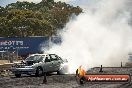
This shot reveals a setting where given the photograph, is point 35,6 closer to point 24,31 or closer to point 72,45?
point 24,31

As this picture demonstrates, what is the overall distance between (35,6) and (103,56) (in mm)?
96965

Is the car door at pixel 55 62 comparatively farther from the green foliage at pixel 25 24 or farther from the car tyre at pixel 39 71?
the green foliage at pixel 25 24

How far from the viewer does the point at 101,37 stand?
3866 centimetres

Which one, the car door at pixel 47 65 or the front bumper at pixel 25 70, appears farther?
the car door at pixel 47 65

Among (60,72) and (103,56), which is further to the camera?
(103,56)

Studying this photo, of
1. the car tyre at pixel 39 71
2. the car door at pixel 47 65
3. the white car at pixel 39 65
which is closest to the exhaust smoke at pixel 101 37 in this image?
the white car at pixel 39 65

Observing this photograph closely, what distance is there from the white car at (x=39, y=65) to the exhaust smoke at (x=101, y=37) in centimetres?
614

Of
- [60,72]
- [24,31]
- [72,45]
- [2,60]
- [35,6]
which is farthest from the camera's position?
[35,6]

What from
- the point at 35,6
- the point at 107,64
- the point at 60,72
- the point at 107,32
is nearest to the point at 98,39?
the point at 107,32

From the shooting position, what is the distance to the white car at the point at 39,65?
2351cm

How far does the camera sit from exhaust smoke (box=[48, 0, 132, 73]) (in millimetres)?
35406

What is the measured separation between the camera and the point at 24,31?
84.1m

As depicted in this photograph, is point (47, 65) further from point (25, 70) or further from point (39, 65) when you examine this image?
point (25, 70)

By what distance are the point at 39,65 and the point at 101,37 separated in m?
15.6
